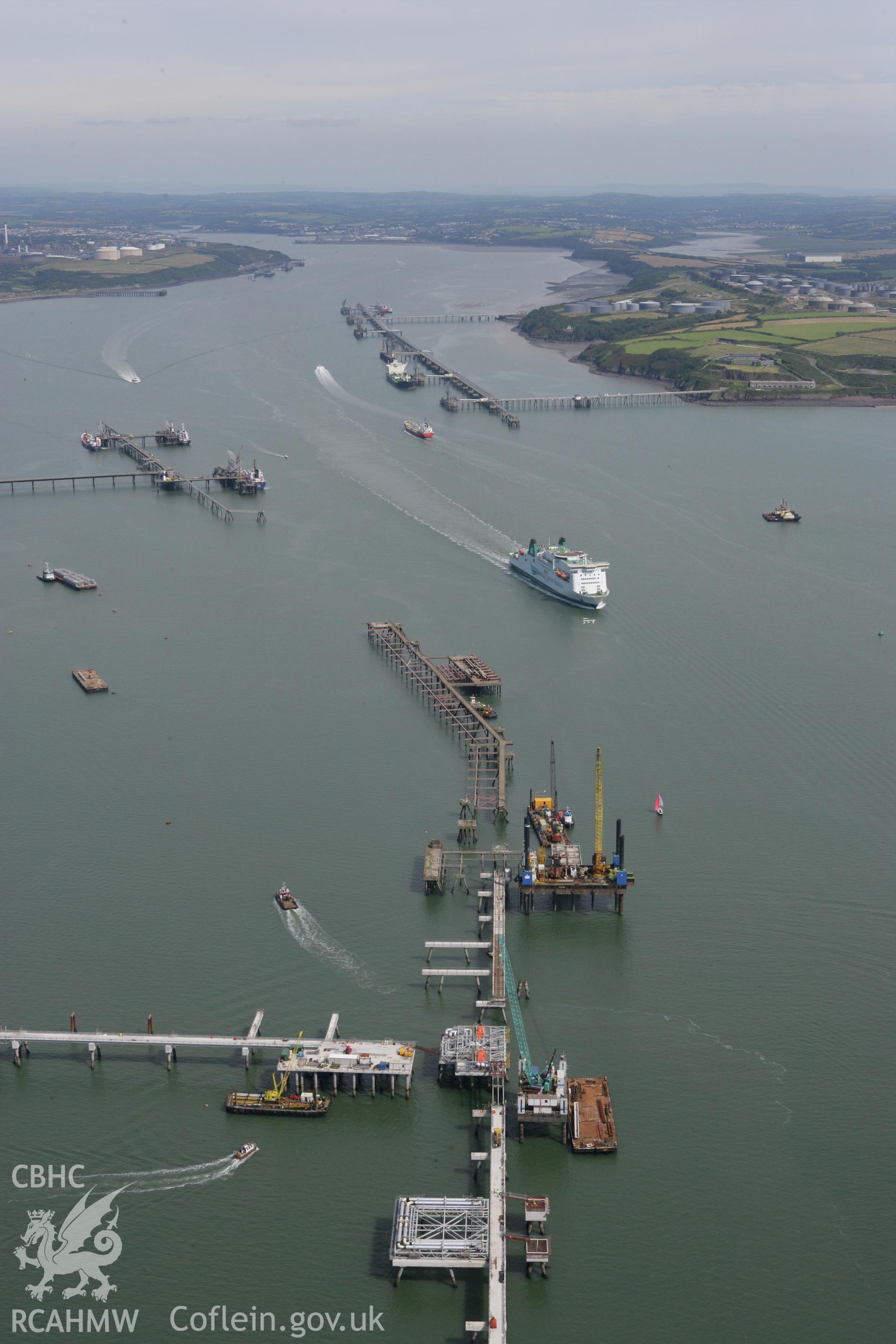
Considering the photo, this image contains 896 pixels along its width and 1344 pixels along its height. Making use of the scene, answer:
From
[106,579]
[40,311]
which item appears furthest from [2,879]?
[40,311]

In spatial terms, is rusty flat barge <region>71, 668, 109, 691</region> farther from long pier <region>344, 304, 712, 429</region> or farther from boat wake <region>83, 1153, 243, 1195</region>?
long pier <region>344, 304, 712, 429</region>

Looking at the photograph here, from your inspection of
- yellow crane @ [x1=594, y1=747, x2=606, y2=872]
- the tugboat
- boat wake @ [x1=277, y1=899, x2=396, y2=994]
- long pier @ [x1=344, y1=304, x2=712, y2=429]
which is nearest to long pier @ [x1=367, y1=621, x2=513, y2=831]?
yellow crane @ [x1=594, y1=747, x2=606, y2=872]

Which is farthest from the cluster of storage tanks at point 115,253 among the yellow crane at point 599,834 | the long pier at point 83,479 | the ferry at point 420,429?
the yellow crane at point 599,834

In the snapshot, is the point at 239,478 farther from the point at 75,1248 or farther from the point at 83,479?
the point at 75,1248

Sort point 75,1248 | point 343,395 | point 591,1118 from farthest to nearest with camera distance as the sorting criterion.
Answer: point 343,395
point 591,1118
point 75,1248

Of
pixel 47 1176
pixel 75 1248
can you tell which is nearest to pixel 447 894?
pixel 47 1176
